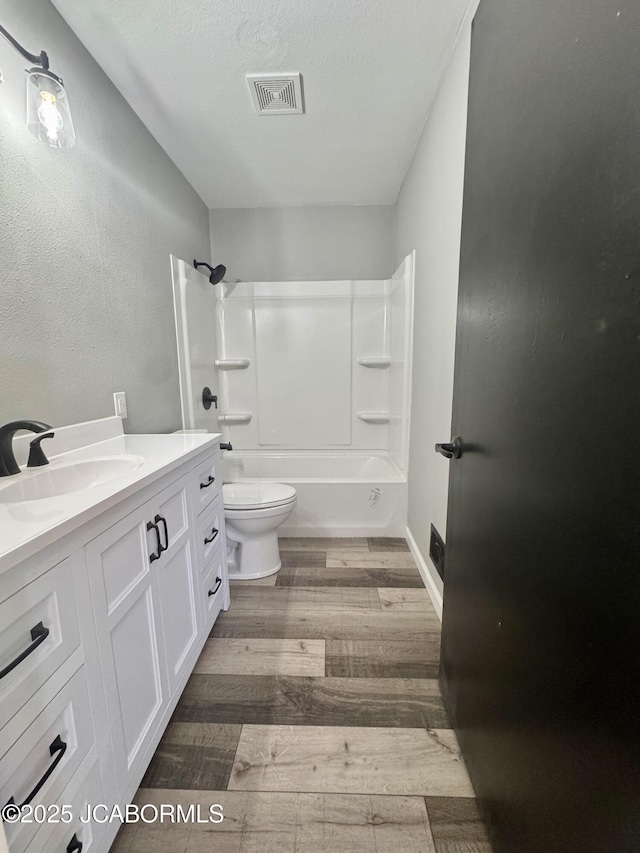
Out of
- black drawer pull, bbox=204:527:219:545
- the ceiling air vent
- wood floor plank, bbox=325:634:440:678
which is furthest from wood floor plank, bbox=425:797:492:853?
the ceiling air vent

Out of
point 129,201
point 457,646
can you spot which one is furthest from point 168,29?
point 457,646

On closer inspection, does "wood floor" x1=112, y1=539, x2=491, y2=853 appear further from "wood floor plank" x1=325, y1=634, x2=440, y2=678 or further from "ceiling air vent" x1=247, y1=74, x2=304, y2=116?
"ceiling air vent" x1=247, y1=74, x2=304, y2=116

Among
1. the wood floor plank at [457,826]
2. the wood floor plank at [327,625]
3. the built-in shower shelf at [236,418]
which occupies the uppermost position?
the built-in shower shelf at [236,418]

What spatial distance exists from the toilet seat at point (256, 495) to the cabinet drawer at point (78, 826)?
1073mm

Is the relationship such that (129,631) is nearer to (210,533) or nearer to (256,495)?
(210,533)

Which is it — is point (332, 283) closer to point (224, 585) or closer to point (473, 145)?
point (473, 145)

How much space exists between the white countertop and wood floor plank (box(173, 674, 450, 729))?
878 millimetres

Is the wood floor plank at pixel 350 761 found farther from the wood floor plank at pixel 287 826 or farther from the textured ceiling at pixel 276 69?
the textured ceiling at pixel 276 69

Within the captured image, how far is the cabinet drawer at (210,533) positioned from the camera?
1.40m

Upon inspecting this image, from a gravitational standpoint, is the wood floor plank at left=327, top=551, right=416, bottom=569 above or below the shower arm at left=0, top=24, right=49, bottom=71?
below

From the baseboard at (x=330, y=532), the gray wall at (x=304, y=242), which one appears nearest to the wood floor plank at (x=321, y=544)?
the baseboard at (x=330, y=532)

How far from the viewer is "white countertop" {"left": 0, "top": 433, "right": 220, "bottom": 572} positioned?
1.99 ft

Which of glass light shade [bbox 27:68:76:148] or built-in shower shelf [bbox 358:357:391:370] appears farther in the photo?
built-in shower shelf [bbox 358:357:391:370]

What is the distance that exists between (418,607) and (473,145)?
72.6 inches
